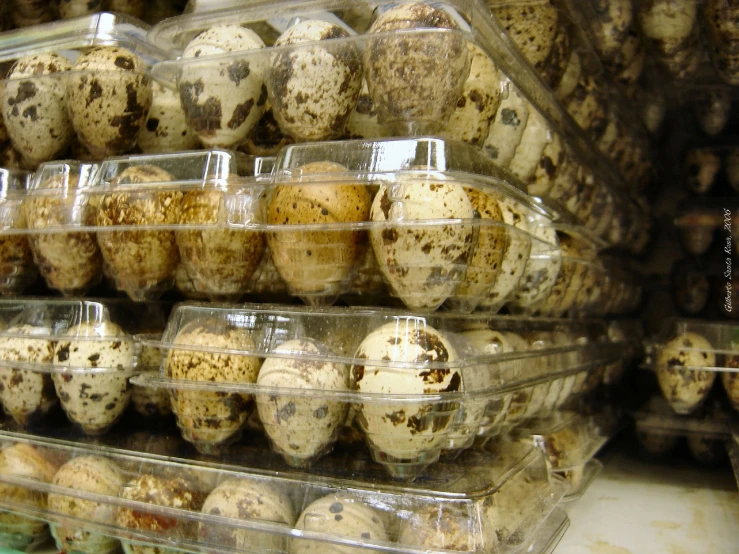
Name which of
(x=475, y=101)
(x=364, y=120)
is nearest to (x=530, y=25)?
(x=475, y=101)

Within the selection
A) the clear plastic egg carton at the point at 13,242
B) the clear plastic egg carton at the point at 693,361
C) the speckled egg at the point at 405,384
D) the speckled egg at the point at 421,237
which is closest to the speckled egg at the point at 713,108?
the clear plastic egg carton at the point at 693,361

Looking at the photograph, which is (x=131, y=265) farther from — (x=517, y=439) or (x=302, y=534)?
(x=517, y=439)

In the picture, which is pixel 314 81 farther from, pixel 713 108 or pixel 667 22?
pixel 713 108

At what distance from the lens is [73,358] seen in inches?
49.8

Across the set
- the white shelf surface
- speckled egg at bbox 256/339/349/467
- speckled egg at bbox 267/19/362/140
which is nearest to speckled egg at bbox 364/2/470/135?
speckled egg at bbox 267/19/362/140

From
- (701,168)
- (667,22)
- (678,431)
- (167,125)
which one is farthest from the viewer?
(701,168)

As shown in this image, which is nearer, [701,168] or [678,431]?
[678,431]

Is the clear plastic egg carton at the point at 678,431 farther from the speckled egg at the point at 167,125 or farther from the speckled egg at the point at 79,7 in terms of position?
the speckled egg at the point at 79,7

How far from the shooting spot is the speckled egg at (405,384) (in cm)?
96

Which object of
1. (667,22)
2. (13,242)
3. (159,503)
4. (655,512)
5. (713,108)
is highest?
(667,22)

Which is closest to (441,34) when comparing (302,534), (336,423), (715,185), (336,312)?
(336,312)

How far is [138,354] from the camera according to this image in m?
1.31

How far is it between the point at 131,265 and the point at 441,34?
0.66 m

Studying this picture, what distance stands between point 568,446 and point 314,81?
1.04 metres
